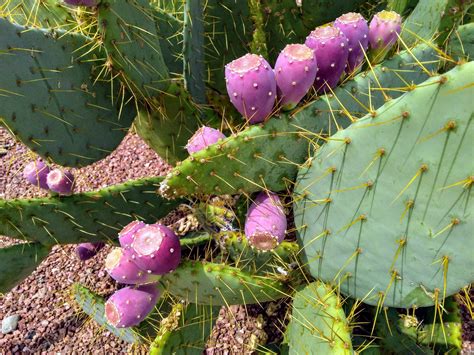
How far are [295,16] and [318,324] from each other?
1123 millimetres

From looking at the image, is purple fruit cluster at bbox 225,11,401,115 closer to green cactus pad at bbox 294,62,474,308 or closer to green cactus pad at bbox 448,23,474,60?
green cactus pad at bbox 294,62,474,308

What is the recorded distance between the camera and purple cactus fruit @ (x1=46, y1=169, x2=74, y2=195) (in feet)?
4.78

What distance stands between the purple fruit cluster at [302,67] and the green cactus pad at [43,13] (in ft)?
2.50

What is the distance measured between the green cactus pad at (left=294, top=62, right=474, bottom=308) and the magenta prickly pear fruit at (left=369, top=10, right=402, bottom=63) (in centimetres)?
41

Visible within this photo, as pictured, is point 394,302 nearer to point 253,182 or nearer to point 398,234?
point 398,234

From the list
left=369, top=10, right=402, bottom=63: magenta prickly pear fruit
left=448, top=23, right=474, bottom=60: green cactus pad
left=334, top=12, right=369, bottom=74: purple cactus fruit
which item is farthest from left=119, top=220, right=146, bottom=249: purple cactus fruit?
left=448, top=23, right=474, bottom=60: green cactus pad

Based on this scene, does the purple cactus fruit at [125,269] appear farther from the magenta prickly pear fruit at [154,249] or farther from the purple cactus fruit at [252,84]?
the purple cactus fruit at [252,84]

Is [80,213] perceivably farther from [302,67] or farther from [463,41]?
[463,41]

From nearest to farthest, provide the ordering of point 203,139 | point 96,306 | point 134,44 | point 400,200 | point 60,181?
point 400,200 < point 203,139 < point 134,44 < point 60,181 < point 96,306

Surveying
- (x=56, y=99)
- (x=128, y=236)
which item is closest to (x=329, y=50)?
(x=128, y=236)

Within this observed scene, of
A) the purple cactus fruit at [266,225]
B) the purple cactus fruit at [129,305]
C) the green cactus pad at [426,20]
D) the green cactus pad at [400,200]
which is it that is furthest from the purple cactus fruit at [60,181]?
the green cactus pad at [426,20]

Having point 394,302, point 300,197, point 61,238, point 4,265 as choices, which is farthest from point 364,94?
point 4,265

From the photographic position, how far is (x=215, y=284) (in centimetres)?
121

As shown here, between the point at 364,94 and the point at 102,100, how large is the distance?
2.67ft
